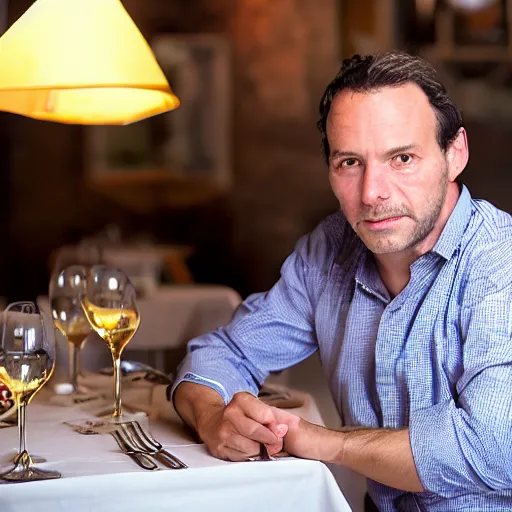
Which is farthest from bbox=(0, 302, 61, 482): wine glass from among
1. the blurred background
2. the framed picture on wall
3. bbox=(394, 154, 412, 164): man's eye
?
the framed picture on wall

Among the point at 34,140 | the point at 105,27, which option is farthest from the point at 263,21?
the point at 105,27

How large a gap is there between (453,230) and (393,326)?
0.22 m

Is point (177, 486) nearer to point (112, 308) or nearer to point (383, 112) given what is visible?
point (112, 308)

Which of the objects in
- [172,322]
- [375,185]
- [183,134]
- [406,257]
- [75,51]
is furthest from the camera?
[183,134]

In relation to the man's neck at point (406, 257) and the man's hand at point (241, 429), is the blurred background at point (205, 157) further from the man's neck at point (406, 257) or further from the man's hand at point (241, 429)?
the man's hand at point (241, 429)

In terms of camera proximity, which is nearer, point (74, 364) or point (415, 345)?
point (415, 345)

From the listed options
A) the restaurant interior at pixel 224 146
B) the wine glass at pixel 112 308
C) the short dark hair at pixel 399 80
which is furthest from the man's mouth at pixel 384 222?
the restaurant interior at pixel 224 146

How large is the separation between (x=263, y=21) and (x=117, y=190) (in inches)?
84.0

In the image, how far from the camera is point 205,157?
904cm

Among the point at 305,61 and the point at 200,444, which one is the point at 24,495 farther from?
the point at 305,61

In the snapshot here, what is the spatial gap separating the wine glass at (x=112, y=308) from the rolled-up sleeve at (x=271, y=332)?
0.46 feet

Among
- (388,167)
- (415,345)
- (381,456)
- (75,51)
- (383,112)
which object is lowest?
(381,456)

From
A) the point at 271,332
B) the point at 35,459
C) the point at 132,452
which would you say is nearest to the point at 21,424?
the point at 35,459

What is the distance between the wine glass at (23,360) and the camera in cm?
149
